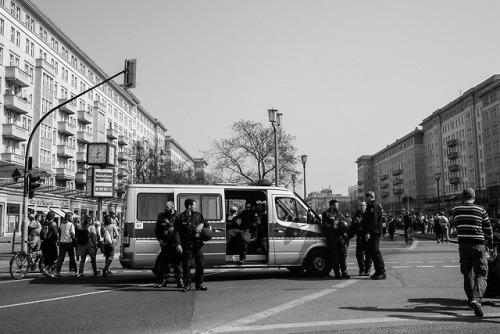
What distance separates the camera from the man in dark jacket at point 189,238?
10953 millimetres

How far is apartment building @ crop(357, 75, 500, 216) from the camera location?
84688 millimetres

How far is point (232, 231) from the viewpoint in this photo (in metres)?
14.0

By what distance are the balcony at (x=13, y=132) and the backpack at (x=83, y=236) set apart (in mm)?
42078

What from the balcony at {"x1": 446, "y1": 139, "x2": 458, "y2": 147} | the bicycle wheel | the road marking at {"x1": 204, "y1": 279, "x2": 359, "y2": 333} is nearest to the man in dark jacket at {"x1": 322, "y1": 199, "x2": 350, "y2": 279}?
the road marking at {"x1": 204, "y1": 279, "x2": 359, "y2": 333}

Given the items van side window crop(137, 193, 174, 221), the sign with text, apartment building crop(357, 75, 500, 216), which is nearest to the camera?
van side window crop(137, 193, 174, 221)

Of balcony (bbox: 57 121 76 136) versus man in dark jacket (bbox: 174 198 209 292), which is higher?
balcony (bbox: 57 121 76 136)

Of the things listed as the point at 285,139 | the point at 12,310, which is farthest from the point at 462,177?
the point at 12,310

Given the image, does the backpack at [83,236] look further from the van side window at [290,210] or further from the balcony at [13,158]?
the balcony at [13,158]

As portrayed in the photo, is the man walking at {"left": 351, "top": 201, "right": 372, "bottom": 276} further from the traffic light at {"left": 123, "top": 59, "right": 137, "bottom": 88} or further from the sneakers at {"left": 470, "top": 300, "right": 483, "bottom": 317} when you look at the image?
the traffic light at {"left": 123, "top": 59, "right": 137, "bottom": 88}

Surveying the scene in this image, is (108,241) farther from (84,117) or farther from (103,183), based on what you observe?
(84,117)

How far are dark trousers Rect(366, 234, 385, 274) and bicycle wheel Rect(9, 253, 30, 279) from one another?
9.55 meters

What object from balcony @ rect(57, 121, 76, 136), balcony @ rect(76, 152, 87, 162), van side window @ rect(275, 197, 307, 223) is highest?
balcony @ rect(57, 121, 76, 136)

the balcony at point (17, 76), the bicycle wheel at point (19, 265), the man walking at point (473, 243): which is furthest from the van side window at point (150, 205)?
the balcony at point (17, 76)

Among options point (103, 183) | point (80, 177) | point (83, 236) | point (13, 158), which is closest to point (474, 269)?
point (83, 236)
